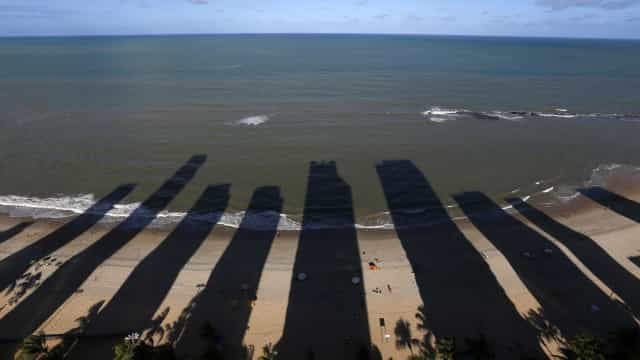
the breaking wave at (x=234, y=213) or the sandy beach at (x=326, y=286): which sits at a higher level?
the breaking wave at (x=234, y=213)

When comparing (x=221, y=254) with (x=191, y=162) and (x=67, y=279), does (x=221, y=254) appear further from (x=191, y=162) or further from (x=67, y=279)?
(x=191, y=162)

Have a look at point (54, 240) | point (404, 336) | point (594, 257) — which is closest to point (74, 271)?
point (54, 240)

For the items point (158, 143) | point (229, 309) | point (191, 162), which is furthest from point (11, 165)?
point (229, 309)

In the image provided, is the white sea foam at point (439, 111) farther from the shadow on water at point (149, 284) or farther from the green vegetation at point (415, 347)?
the green vegetation at point (415, 347)

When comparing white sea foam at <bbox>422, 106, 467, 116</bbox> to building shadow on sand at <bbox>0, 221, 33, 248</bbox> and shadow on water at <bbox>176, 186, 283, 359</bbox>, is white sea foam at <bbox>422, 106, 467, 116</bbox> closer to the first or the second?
shadow on water at <bbox>176, 186, 283, 359</bbox>

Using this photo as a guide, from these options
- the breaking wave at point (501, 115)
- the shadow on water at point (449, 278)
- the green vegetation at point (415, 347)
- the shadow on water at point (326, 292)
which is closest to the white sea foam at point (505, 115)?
the breaking wave at point (501, 115)

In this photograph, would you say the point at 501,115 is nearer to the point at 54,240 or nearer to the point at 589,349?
the point at 589,349

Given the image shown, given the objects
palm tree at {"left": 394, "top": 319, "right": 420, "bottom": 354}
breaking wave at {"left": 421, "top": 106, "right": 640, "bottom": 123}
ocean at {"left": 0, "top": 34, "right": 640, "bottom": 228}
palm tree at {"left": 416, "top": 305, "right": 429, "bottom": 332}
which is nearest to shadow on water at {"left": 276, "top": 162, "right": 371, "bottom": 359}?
palm tree at {"left": 394, "top": 319, "right": 420, "bottom": 354}
